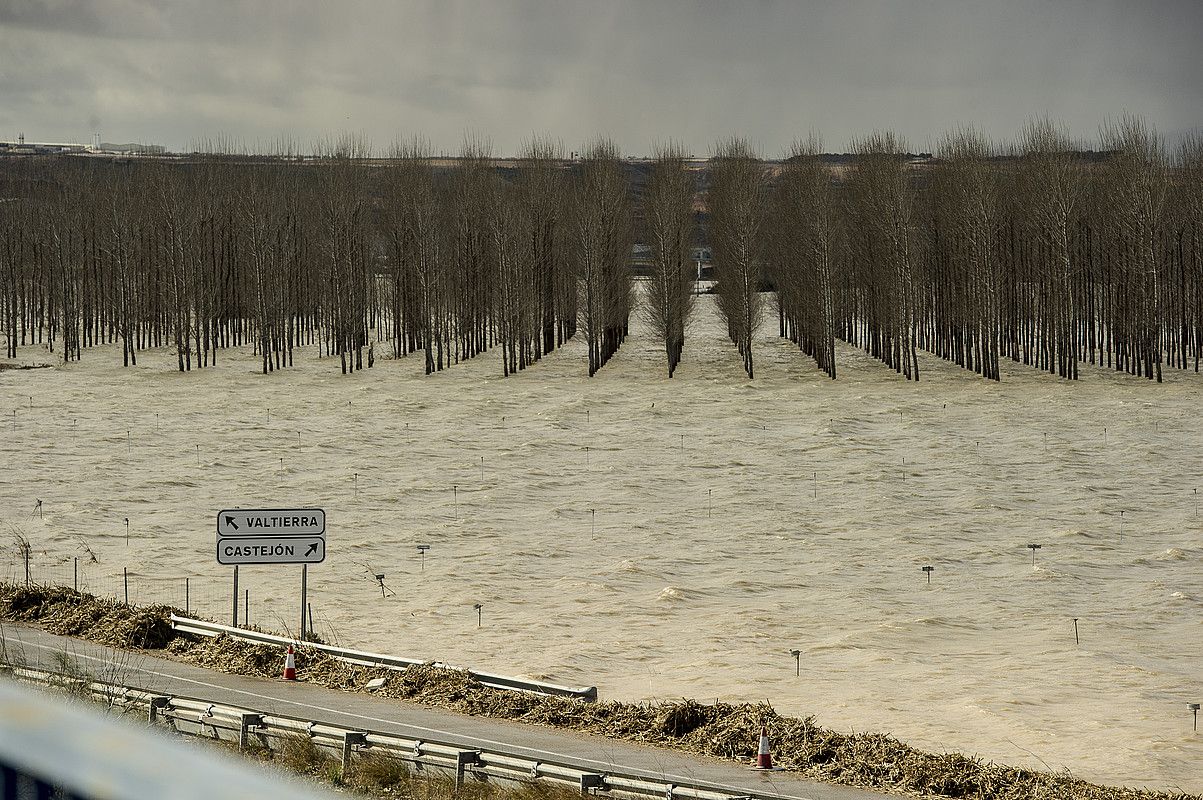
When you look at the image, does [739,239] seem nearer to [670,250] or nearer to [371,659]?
[670,250]

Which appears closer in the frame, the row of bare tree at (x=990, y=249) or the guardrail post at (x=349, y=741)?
the guardrail post at (x=349, y=741)

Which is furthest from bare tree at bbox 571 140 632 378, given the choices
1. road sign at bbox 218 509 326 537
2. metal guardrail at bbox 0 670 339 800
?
metal guardrail at bbox 0 670 339 800

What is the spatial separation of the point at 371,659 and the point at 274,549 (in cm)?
326

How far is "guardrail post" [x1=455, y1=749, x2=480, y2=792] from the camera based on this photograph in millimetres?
13344

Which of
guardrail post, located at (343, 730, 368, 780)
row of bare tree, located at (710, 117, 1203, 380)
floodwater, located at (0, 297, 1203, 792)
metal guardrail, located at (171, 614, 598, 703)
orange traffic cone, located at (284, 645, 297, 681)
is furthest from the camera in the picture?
row of bare tree, located at (710, 117, 1203, 380)

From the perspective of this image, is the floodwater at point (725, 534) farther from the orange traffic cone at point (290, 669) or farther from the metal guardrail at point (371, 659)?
the orange traffic cone at point (290, 669)

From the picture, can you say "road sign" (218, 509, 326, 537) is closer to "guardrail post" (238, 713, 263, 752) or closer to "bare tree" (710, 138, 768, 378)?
"guardrail post" (238, 713, 263, 752)

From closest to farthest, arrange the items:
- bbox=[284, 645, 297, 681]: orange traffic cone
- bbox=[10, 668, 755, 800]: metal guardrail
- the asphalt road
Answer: bbox=[10, 668, 755, 800]: metal guardrail < the asphalt road < bbox=[284, 645, 297, 681]: orange traffic cone

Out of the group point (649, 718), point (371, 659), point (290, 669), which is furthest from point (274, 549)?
point (649, 718)

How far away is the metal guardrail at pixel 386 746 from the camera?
1326cm

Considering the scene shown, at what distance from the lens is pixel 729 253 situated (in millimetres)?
72812

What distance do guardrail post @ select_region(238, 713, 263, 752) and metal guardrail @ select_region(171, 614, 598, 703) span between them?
4.05 meters

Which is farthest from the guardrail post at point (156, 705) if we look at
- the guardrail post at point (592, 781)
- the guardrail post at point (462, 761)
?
the guardrail post at point (592, 781)

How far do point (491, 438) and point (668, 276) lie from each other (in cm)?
2377
